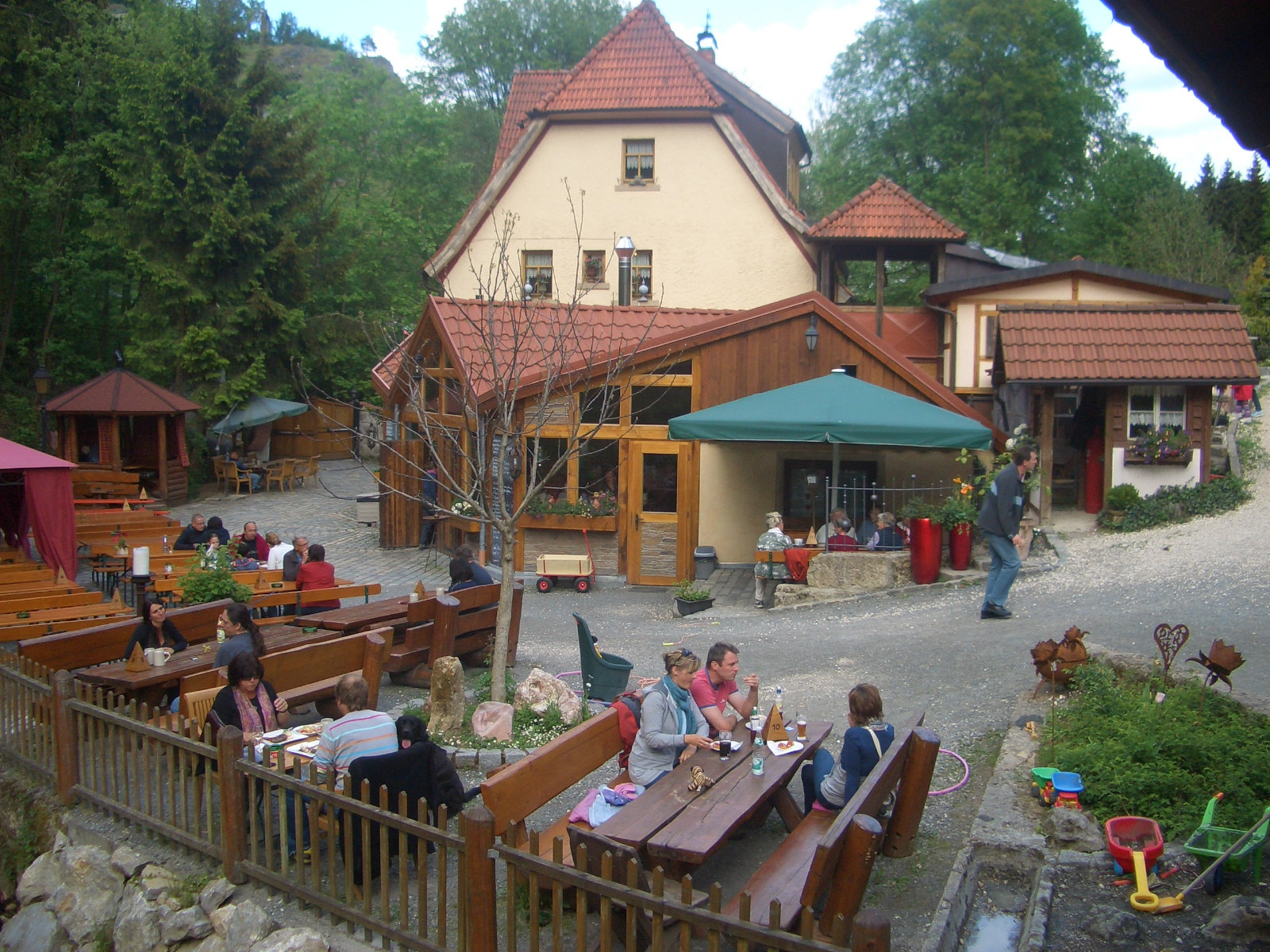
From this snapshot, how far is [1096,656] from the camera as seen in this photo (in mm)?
8094

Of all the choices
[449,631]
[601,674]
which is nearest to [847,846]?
[601,674]

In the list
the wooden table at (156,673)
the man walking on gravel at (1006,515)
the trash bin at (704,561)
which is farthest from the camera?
the trash bin at (704,561)

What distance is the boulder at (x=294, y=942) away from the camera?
4980 mm

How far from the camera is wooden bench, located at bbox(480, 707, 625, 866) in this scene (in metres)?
4.84

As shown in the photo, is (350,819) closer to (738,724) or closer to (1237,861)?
(738,724)

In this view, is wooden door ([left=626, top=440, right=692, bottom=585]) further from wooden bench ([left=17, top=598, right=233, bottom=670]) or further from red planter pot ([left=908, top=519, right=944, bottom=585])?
wooden bench ([left=17, top=598, right=233, bottom=670])

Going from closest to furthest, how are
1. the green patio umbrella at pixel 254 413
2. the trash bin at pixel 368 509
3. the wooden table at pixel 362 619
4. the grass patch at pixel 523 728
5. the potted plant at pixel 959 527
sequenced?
the grass patch at pixel 523 728, the wooden table at pixel 362 619, the potted plant at pixel 959 527, the trash bin at pixel 368 509, the green patio umbrella at pixel 254 413

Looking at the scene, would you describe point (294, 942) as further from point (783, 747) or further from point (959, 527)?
point (959, 527)

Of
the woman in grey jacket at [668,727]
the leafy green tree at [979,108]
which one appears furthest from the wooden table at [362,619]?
the leafy green tree at [979,108]

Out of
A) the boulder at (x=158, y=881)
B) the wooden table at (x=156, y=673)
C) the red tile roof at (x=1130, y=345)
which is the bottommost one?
the boulder at (x=158, y=881)

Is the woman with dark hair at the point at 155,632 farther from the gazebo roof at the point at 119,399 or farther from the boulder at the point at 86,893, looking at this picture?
the gazebo roof at the point at 119,399

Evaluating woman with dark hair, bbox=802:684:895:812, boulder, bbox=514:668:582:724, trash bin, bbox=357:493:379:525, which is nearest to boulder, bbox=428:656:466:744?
boulder, bbox=514:668:582:724

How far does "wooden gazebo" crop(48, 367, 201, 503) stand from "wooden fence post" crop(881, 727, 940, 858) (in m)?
22.5

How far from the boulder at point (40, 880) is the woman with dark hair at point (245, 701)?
143 cm
